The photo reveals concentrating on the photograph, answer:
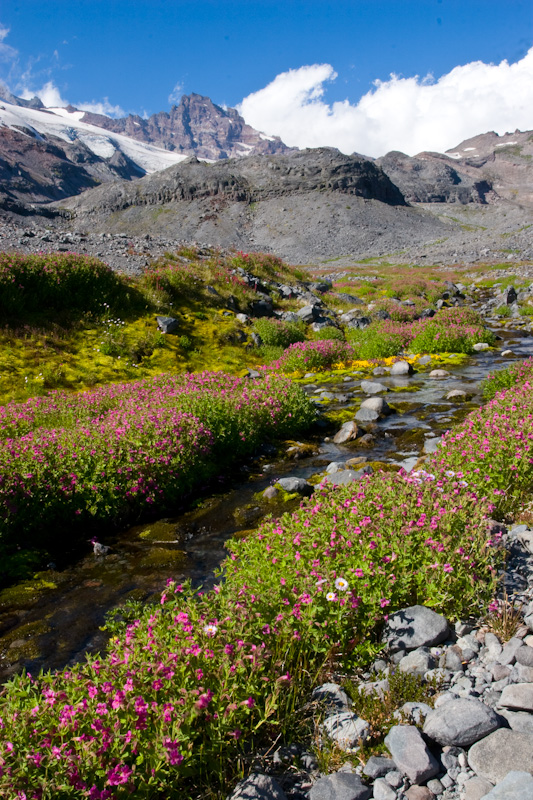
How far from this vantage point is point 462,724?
10.7ft

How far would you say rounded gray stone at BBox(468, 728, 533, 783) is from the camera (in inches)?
117

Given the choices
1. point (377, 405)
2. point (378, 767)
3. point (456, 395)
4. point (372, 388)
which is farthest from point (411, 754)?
point (372, 388)

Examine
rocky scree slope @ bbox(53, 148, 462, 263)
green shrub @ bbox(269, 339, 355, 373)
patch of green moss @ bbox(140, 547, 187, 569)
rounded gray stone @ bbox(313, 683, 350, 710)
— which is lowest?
patch of green moss @ bbox(140, 547, 187, 569)

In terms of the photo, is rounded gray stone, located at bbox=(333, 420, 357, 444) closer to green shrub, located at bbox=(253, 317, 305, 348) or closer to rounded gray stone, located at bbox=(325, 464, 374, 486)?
rounded gray stone, located at bbox=(325, 464, 374, 486)

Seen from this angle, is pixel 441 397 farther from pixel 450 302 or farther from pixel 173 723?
pixel 450 302

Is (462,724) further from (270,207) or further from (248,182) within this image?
(248,182)

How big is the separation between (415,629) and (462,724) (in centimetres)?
106

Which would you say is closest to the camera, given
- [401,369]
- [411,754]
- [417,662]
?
[411,754]

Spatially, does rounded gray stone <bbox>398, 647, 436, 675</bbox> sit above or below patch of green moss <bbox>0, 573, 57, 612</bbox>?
above

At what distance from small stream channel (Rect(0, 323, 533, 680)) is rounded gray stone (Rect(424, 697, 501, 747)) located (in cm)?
361

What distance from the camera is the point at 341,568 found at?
15.0 ft

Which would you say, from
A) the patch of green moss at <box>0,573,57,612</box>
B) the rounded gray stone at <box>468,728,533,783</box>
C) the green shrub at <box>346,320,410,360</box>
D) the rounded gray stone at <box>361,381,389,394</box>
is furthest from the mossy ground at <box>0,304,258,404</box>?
the rounded gray stone at <box>468,728,533,783</box>

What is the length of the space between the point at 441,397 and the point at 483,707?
11573mm

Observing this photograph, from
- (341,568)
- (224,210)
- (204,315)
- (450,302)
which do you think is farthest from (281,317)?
(224,210)
